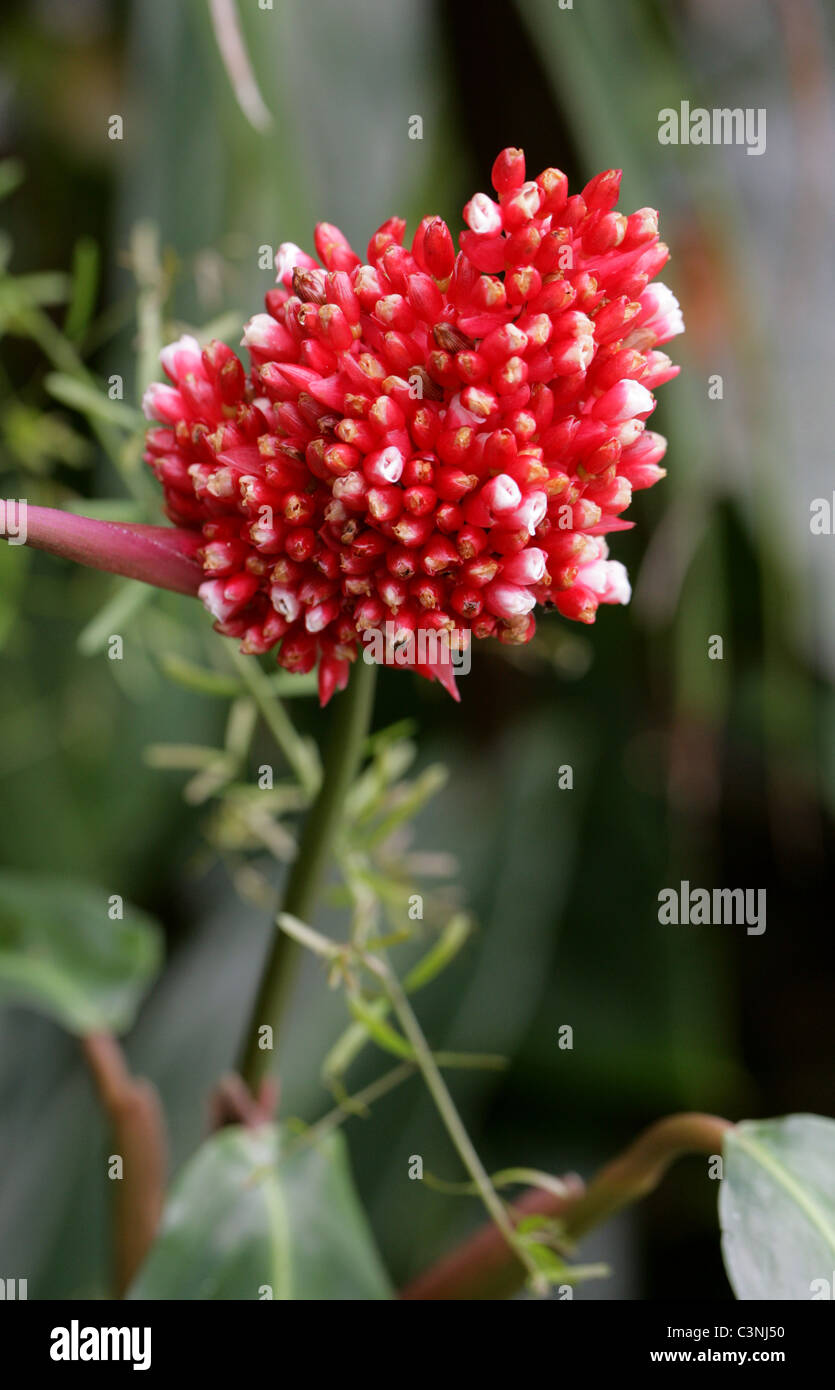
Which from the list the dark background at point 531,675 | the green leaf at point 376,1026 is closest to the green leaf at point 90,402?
the dark background at point 531,675

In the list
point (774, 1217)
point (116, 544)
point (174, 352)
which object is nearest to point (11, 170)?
point (174, 352)

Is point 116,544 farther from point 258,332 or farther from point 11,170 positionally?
point 11,170

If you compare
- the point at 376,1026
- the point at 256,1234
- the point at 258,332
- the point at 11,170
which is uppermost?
the point at 11,170

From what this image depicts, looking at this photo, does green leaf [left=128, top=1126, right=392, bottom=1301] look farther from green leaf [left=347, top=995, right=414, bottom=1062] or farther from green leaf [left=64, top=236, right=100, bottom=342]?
green leaf [left=64, top=236, right=100, bottom=342]

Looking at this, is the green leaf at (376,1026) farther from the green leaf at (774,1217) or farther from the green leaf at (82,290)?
the green leaf at (82,290)

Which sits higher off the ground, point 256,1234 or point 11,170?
point 11,170
